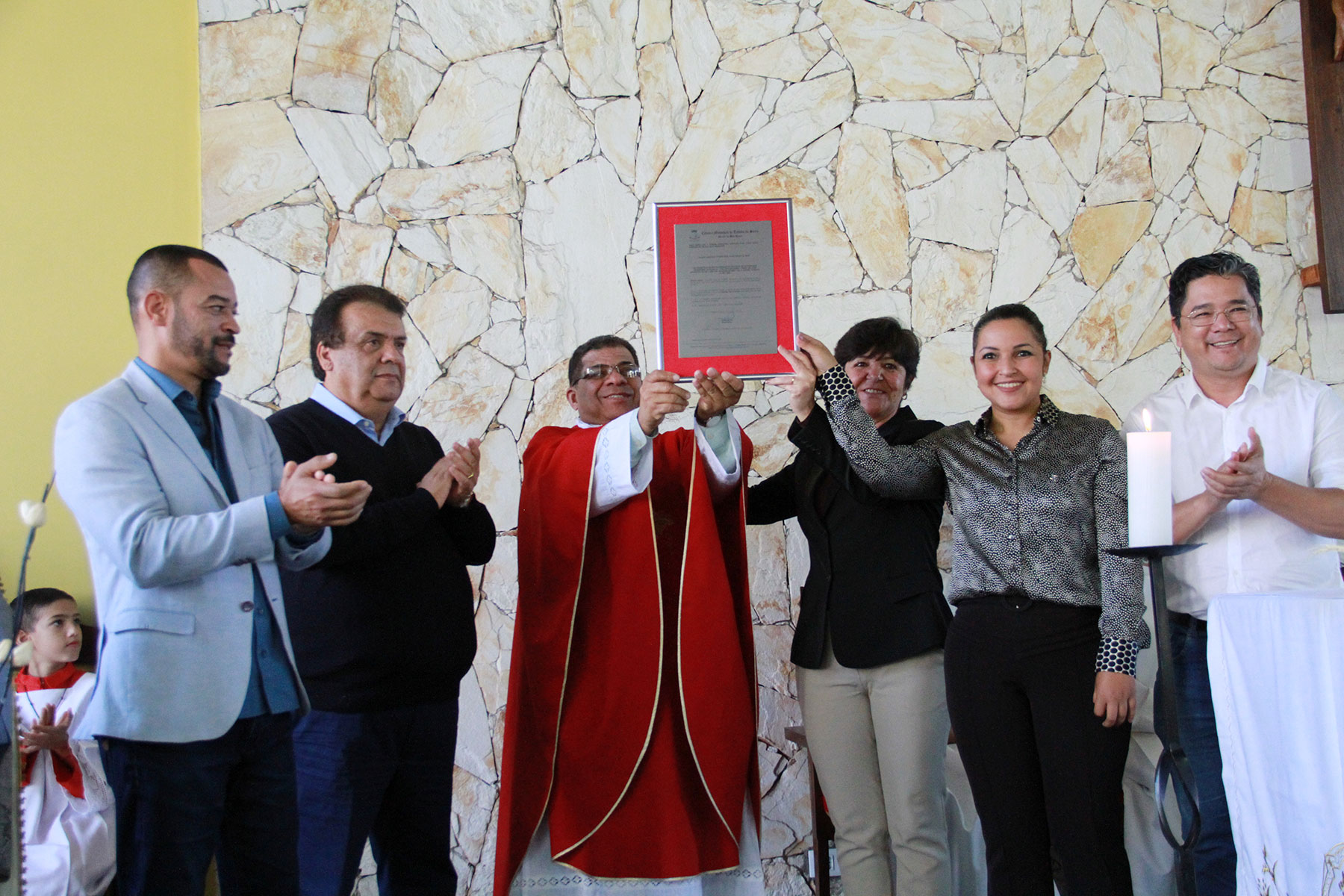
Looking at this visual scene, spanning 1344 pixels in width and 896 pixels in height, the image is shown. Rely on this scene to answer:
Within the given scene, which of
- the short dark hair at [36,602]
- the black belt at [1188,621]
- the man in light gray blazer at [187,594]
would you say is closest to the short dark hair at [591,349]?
the man in light gray blazer at [187,594]

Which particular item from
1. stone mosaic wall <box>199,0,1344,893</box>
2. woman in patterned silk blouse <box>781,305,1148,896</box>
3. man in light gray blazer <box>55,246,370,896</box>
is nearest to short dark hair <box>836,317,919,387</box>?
woman in patterned silk blouse <box>781,305,1148,896</box>

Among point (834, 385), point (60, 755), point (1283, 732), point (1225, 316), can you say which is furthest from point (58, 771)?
point (1225, 316)

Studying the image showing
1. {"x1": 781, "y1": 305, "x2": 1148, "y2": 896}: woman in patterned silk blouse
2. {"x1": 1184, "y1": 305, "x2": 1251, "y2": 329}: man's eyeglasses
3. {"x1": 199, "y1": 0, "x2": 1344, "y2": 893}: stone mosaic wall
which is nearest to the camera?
{"x1": 781, "y1": 305, "x2": 1148, "y2": 896}: woman in patterned silk blouse

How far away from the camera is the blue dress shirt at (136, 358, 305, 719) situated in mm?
1969

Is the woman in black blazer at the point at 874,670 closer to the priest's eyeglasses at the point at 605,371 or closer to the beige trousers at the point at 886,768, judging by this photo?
the beige trousers at the point at 886,768

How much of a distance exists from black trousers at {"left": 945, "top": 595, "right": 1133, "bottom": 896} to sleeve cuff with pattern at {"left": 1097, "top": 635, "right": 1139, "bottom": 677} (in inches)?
2.1

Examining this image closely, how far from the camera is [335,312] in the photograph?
2.70 metres

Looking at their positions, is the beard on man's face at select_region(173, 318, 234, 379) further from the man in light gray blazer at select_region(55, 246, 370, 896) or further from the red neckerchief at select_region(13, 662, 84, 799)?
the red neckerchief at select_region(13, 662, 84, 799)

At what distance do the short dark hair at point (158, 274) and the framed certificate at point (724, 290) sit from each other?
108 centimetres

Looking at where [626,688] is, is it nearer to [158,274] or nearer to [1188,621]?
[1188,621]

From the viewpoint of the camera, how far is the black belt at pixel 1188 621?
2387mm

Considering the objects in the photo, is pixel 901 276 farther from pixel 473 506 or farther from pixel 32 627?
pixel 32 627

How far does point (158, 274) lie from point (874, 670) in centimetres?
178

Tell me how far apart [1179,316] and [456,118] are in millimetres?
2568
